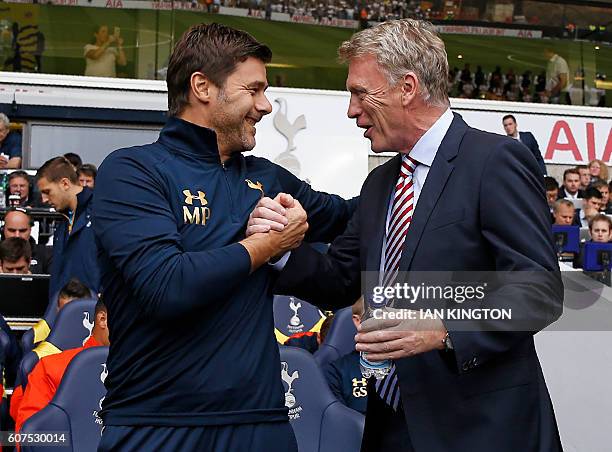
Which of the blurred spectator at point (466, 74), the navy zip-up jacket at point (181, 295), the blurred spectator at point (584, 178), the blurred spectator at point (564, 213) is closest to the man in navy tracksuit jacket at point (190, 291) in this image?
the navy zip-up jacket at point (181, 295)

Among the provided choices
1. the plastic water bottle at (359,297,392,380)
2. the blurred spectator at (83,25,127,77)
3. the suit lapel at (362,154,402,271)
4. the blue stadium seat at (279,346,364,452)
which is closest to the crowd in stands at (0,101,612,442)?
the suit lapel at (362,154,402,271)

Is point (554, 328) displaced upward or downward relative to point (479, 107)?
downward

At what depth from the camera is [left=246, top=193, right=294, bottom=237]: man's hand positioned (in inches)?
83.4

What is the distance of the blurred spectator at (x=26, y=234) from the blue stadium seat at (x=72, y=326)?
284cm

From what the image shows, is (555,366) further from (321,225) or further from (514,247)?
(514,247)

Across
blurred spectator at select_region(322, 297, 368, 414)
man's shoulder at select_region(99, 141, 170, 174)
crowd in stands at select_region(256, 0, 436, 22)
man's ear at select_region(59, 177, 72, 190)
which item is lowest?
blurred spectator at select_region(322, 297, 368, 414)

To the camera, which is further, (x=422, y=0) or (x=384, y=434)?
(x=422, y=0)

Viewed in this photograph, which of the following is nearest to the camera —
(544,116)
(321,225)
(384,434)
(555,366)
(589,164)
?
(384,434)

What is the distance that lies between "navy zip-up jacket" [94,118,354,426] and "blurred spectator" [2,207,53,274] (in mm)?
6155

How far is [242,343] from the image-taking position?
2.13 meters

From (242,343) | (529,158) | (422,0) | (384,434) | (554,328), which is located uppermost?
(422,0)

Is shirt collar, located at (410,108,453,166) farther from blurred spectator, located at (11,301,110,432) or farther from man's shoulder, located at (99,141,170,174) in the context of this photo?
blurred spectator, located at (11,301,110,432)

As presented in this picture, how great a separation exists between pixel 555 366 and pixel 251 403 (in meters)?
2.63

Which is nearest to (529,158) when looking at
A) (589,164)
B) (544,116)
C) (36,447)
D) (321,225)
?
(321,225)
